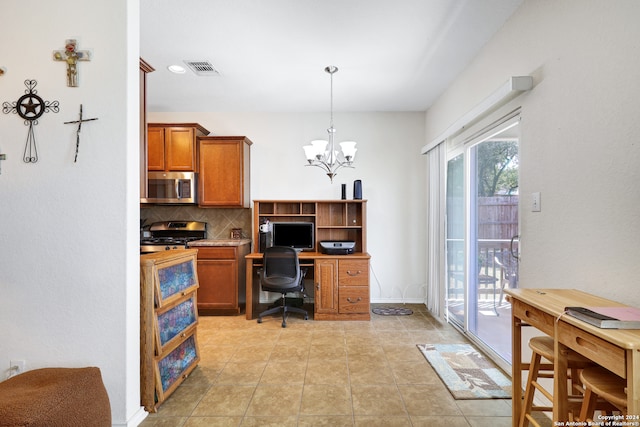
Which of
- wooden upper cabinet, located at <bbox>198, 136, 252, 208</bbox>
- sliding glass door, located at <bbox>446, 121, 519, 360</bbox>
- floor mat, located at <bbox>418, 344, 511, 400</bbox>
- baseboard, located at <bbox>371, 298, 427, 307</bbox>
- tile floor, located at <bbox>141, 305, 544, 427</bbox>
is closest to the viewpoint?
tile floor, located at <bbox>141, 305, 544, 427</bbox>

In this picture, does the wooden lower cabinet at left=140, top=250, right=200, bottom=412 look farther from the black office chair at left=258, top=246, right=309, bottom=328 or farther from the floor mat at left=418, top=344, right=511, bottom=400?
the floor mat at left=418, top=344, right=511, bottom=400

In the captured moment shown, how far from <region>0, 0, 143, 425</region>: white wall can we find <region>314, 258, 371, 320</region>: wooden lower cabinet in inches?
92.0

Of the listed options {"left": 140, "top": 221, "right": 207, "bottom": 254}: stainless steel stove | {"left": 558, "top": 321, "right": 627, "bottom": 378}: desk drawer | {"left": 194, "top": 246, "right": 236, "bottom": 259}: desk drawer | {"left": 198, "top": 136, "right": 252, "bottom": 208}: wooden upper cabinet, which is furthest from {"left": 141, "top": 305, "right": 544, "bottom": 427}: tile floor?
{"left": 198, "top": 136, "right": 252, "bottom": 208}: wooden upper cabinet

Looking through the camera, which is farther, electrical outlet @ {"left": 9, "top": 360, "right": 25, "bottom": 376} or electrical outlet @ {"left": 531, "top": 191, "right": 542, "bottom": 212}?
electrical outlet @ {"left": 531, "top": 191, "right": 542, "bottom": 212}

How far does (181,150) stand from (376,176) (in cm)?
275

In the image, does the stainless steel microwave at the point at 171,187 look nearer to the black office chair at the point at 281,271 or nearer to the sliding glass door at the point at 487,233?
the black office chair at the point at 281,271

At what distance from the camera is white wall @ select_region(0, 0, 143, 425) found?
5.90 ft

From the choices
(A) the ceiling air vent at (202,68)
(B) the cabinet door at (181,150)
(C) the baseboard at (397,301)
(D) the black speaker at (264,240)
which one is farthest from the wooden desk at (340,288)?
(A) the ceiling air vent at (202,68)

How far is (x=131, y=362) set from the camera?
1840 mm

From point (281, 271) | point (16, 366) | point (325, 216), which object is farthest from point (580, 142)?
point (16, 366)

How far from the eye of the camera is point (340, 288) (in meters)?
3.85

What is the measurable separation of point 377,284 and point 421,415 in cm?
261

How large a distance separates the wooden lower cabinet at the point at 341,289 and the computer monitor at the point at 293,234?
0.56 m

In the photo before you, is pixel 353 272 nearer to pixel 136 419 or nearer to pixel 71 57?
pixel 136 419
